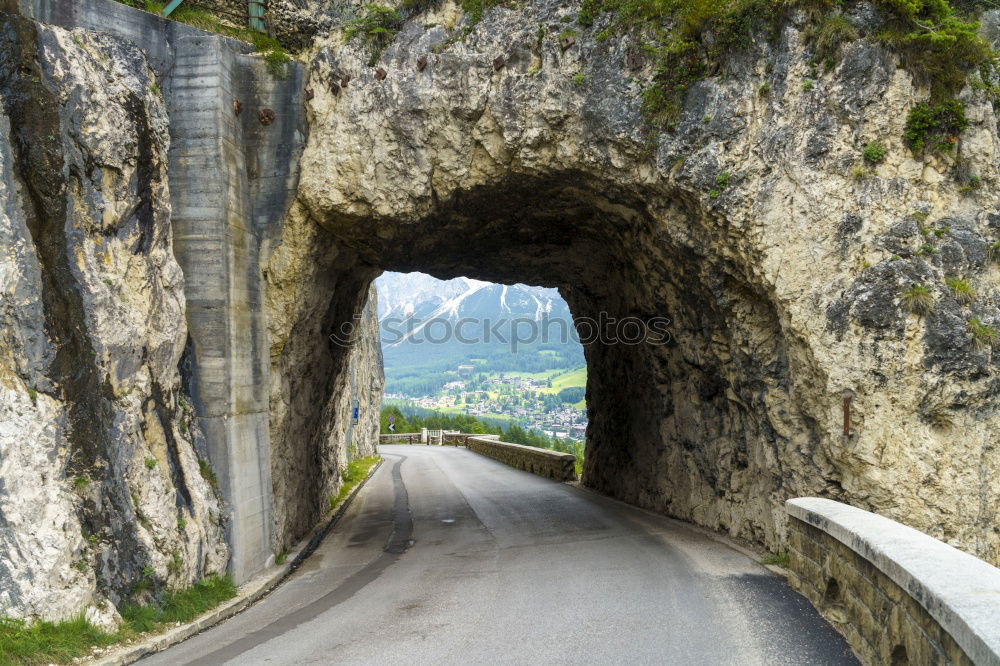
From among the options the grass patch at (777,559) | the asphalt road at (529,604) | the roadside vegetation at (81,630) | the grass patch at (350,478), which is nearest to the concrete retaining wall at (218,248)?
the roadside vegetation at (81,630)

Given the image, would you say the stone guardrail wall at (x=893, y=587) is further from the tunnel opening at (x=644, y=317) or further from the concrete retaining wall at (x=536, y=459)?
the concrete retaining wall at (x=536, y=459)

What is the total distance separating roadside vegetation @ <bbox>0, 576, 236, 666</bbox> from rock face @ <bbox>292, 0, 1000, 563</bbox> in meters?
6.33

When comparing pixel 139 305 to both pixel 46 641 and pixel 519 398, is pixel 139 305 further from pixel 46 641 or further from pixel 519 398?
pixel 519 398

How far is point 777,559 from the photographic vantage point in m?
10.1

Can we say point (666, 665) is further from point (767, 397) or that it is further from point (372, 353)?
point (372, 353)

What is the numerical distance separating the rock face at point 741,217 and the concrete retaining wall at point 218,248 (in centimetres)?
142

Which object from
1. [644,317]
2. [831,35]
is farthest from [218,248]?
[831,35]

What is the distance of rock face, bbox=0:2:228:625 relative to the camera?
273 inches

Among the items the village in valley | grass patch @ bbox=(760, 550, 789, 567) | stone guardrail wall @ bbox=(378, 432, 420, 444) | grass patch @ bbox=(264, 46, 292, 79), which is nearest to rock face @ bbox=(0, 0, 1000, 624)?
grass patch @ bbox=(264, 46, 292, 79)

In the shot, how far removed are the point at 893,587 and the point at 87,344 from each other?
8170 millimetres

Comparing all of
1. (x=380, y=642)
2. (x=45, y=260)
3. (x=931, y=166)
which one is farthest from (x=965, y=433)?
(x=45, y=260)

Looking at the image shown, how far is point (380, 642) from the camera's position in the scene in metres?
7.34

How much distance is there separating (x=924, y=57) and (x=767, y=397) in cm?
535

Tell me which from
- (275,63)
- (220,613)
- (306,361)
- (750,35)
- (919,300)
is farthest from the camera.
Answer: (306,361)
